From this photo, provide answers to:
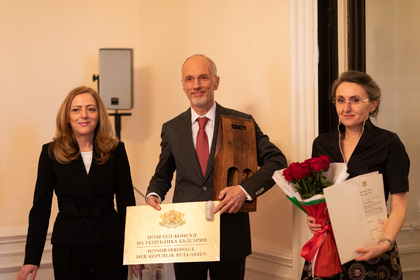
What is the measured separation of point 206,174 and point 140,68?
2472 millimetres

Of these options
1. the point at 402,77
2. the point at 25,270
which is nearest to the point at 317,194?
the point at 402,77

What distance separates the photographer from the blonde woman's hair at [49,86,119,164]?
9.70ft

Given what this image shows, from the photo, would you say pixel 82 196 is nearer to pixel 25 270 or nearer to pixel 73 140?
pixel 73 140

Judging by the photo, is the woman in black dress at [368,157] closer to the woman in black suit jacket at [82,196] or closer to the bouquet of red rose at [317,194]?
the bouquet of red rose at [317,194]

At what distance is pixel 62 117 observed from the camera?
119 inches

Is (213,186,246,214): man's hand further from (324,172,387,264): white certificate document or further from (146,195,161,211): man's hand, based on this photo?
(324,172,387,264): white certificate document

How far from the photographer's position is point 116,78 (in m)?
4.64

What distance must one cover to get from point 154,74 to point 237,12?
Answer: 129 cm

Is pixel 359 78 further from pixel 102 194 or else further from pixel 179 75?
pixel 179 75

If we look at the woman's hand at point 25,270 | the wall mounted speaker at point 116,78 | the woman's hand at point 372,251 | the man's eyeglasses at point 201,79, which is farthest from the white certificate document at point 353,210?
the wall mounted speaker at point 116,78

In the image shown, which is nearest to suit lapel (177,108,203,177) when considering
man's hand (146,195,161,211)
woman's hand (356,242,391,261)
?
man's hand (146,195,161,211)

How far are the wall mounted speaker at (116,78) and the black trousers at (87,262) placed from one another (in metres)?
1.94

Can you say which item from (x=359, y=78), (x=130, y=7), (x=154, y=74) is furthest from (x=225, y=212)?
(x=130, y=7)

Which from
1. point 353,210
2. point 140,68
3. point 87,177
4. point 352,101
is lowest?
point 353,210
